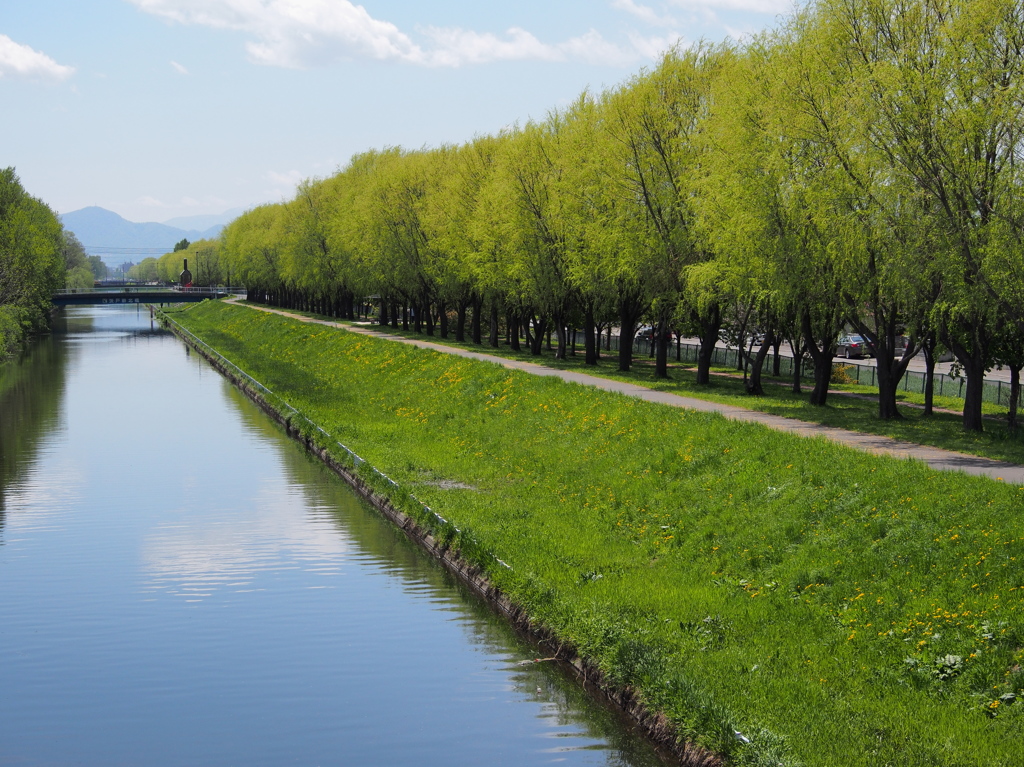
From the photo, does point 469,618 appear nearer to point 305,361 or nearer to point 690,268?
point 690,268

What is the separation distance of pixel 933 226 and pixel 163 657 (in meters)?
19.1

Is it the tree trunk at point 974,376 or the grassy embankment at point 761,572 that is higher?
the tree trunk at point 974,376

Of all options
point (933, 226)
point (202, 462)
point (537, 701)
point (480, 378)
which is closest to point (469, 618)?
point (537, 701)

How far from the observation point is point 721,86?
35656mm

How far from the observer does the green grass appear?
24.9 metres

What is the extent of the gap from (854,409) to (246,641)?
23305mm

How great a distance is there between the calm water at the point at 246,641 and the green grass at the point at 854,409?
40.5 feet

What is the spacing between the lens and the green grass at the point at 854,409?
24.9m

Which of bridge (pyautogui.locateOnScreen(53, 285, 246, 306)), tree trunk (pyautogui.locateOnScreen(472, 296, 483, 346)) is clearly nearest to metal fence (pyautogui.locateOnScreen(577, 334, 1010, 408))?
tree trunk (pyautogui.locateOnScreen(472, 296, 483, 346))

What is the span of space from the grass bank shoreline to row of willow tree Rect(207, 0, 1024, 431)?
517 inches

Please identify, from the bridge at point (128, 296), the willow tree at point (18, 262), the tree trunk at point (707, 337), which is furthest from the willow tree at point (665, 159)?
the bridge at point (128, 296)

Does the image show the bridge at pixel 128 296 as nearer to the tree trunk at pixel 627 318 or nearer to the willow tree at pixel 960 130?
the tree trunk at pixel 627 318

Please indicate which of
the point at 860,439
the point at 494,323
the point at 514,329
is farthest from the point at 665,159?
the point at 494,323

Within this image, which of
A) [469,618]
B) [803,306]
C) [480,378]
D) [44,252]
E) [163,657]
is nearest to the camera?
[163,657]
